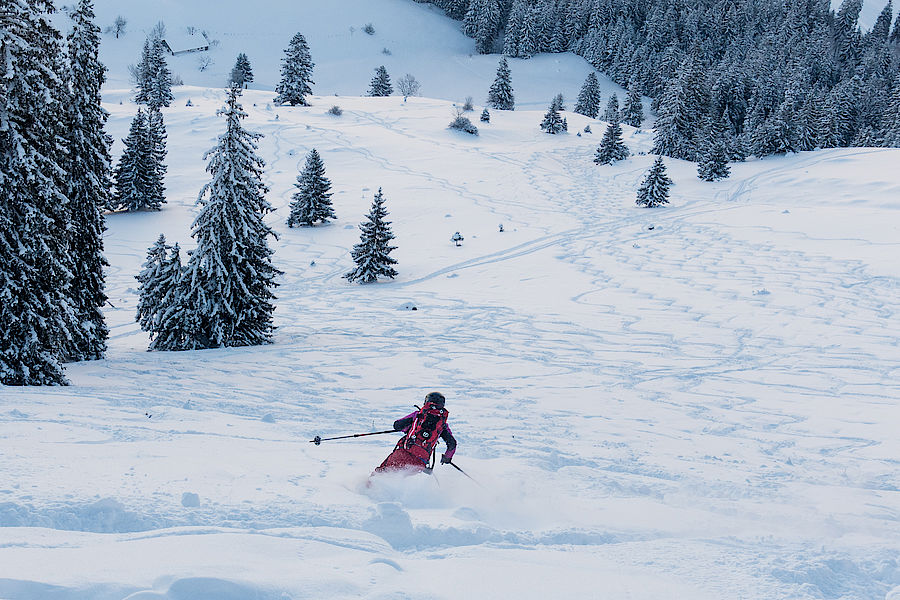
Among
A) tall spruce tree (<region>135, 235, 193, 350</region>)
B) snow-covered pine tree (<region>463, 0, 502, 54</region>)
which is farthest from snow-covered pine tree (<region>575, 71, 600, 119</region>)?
tall spruce tree (<region>135, 235, 193, 350</region>)

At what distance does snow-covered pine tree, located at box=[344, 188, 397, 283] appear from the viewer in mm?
28875

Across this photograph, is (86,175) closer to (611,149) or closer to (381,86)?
(611,149)

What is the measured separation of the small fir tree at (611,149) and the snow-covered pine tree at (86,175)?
42.2 meters

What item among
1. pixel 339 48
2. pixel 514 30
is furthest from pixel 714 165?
pixel 339 48

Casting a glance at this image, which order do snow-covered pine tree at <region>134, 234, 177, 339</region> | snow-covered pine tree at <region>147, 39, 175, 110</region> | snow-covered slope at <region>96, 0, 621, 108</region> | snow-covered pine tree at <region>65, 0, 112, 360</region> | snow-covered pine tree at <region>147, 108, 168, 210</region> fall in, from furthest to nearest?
snow-covered slope at <region>96, 0, 621, 108</region>, snow-covered pine tree at <region>147, 39, 175, 110</region>, snow-covered pine tree at <region>147, 108, 168, 210</region>, snow-covered pine tree at <region>134, 234, 177, 339</region>, snow-covered pine tree at <region>65, 0, 112, 360</region>

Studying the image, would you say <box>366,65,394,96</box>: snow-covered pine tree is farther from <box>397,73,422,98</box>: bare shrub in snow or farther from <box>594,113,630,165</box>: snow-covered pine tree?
<box>594,113,630,165</box>: snow-covered pine tree

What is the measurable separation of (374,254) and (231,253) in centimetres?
1169

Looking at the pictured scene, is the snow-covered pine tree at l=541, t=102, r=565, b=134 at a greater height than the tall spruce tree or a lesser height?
greater

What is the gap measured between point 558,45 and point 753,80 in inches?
1910

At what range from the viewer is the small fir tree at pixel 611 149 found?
170ft

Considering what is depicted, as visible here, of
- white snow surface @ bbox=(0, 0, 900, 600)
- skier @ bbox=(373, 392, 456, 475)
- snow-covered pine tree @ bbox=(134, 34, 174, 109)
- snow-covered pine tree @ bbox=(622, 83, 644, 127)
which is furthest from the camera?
snow-covered pine tree @ bbox=(622, 83, 644, 127)

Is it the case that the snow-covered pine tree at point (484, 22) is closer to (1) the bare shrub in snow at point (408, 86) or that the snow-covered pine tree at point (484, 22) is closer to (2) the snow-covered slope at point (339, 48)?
(2) the snow-covered slope at point (339, 48)

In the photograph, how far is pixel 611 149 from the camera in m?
52.2

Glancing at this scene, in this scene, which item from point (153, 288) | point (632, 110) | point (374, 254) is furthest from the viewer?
point (632, 110)
